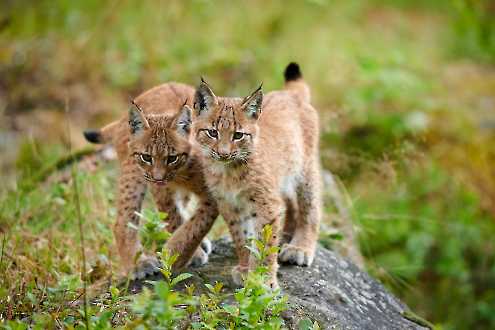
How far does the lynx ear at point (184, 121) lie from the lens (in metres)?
4.57

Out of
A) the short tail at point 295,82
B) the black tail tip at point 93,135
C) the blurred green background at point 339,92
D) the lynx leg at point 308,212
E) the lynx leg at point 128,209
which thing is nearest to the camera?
the lynx leg at point 128,209

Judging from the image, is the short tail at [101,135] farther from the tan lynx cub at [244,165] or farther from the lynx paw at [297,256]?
the lynx paw at [297,256]

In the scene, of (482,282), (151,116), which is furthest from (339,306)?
(482,282)

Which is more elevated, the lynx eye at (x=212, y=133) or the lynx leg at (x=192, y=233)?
the lynx eye at (x=212, y=133)

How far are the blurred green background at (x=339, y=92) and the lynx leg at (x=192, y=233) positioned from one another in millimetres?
1562

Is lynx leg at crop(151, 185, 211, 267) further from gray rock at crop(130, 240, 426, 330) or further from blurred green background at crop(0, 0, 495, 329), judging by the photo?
blurred green background at crop(0, 0, 495, 329)

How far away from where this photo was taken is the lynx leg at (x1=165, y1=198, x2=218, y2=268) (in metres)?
4.46

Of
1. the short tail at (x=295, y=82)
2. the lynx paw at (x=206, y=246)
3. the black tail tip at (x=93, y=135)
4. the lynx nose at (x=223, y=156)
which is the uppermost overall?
the short tail at (x=295, y=82)

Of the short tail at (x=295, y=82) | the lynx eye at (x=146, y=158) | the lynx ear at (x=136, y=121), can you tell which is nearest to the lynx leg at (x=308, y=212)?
the short tail at (x=295, y=82)

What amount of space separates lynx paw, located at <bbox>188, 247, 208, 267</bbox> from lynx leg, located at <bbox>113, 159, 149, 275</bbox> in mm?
385

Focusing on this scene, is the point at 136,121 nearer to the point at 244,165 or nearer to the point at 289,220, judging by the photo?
the point at 244,165

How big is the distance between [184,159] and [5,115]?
3.99 m

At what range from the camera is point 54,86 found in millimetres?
8492

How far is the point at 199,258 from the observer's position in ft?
15.3
